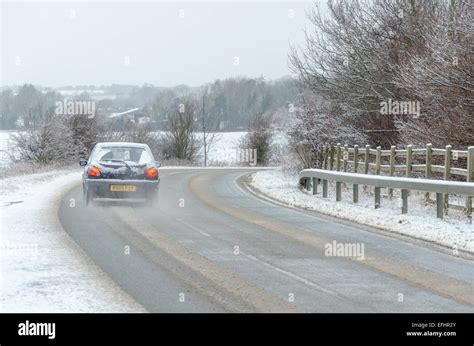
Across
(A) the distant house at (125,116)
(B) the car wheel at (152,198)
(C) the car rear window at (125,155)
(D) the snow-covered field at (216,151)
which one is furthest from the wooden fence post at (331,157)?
(A) the distant house at (125,116)

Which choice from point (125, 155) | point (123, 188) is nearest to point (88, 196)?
point (123, 188)

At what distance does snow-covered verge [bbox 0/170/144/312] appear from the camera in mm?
6863

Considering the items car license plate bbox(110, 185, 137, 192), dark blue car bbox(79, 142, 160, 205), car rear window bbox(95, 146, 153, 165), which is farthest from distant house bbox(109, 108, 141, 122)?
car license plate bbox(110, 185, 137, 192)

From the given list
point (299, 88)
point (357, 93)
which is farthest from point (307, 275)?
point (299, 88)

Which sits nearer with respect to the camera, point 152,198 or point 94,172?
point 94,172

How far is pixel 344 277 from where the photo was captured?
8508mm

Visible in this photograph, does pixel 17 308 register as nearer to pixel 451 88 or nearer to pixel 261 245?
pixel 261 245

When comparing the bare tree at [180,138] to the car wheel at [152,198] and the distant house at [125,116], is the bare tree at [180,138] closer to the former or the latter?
the distant house at [125,116]

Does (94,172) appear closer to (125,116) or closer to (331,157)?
(331,157)

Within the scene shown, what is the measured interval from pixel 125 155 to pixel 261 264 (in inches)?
342

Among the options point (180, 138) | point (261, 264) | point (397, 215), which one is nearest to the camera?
point (261, 264)

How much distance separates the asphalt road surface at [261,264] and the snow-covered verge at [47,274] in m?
0.23

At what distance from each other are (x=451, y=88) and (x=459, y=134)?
4.26ft

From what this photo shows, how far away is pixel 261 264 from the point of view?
929 cm
